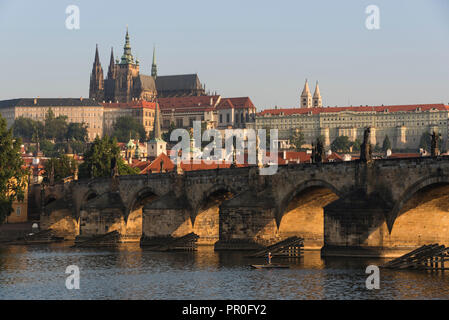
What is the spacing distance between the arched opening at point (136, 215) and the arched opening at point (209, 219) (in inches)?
443

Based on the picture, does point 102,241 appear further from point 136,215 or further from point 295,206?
point 295,206

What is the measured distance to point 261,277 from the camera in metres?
50.3

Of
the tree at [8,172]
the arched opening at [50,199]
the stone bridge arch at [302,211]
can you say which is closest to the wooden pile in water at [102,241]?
the tree at [8,172]

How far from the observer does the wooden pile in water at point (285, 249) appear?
60.7m

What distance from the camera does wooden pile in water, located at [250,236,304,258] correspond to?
60.7 meters

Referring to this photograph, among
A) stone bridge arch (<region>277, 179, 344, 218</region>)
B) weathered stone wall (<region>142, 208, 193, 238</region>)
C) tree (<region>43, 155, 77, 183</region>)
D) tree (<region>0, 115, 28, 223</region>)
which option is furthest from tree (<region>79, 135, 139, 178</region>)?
stone bridge arch (<region>277, 179, 344, 218</region>)

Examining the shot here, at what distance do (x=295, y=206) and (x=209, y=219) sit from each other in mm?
11877

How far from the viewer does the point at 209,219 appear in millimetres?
73750

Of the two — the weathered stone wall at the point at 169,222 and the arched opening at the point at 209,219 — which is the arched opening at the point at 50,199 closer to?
the weathered stone wall at the point at 169,222

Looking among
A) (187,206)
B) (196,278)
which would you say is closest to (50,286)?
(196,278)

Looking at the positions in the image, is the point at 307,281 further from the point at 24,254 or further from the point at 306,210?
the point at 24,254

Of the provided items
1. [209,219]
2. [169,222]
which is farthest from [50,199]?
[209,219]

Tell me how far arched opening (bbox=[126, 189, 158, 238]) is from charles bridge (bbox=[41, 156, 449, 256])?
9 cm
